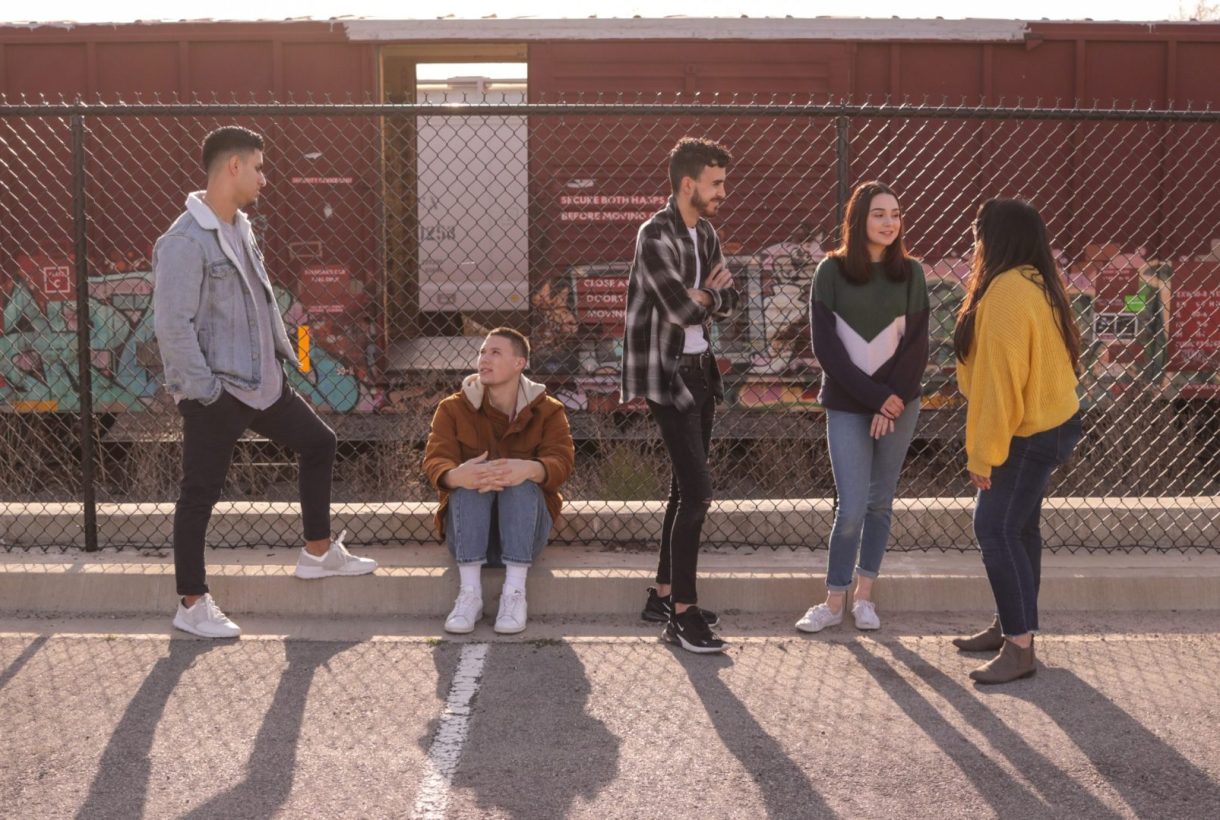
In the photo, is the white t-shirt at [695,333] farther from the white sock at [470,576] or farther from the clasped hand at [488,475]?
the white sock at [470,576]

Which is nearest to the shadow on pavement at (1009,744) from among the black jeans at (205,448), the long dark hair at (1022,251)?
the long dark hair at (1022,251)

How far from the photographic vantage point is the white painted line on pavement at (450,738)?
11.0 feet

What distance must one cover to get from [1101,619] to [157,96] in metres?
6.64

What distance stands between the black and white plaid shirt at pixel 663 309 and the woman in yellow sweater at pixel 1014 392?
922 mm

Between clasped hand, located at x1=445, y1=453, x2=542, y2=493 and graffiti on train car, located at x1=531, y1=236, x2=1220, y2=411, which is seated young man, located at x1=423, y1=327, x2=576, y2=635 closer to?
clasped hand, located at x1=445, y1=453, x2=542, y2=493

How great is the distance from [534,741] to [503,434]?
1.57 metres

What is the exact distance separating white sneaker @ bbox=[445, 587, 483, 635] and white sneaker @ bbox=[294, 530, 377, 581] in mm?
472

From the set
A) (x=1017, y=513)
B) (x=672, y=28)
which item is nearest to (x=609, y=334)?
(x=672, y=28)

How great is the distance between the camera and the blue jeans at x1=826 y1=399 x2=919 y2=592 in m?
4.69

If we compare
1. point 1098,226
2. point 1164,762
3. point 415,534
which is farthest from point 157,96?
point 1164,762

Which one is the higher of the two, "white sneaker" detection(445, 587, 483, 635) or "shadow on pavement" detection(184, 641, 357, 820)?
"white sneaker" detection(445, 587, 483, 635)

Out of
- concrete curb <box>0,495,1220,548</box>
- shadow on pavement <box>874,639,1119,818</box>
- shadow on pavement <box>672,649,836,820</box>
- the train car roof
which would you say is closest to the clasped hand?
concrete curb <box>0,495,1220,548</box>

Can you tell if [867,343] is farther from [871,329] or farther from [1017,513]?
[1017,513]

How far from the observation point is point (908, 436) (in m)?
4.74
